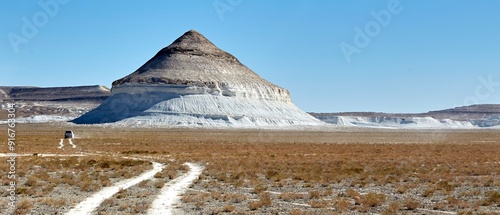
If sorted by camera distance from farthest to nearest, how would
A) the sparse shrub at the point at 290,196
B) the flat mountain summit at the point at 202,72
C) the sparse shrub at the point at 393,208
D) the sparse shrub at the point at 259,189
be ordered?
the flat mountain summit at the point at 202,72 → the sparse shrub at the point at 259,189 → the sparse shrub at the point at 290,196 → the sparse shrub at the point at 393,208

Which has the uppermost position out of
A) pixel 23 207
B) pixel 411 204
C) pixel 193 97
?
pixel 193 97

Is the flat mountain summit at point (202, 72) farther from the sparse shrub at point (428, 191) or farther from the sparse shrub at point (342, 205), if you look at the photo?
the sparse shrub at point (342, 205)

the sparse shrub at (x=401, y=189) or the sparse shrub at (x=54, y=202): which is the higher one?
the sparse shrub at (x=401, y=189)

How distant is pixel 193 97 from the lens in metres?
134

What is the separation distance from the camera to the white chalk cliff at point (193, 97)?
127 metres

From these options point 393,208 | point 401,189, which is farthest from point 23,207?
point 401,189

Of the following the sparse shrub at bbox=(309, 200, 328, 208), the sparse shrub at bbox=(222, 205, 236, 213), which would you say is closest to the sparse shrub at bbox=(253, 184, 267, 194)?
the sparse shrub at bbox=(309, 200, 328, 208)

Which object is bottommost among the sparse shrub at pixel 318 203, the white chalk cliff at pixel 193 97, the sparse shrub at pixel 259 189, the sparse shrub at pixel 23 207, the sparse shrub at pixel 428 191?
the sparse shrub at pixel 23 207

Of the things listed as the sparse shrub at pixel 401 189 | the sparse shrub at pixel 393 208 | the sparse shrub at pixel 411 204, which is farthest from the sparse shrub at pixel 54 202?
the sparse shrub at pixel 401 189

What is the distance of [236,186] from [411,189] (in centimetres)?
570

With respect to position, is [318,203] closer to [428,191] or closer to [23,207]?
[428,191]

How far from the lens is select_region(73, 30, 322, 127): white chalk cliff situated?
417 feet

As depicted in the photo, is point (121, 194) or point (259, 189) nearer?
point (121, 194)

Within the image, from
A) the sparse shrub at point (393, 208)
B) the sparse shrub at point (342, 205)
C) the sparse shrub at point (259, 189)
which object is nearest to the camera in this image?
the sparse shrub at point (393, 208)
